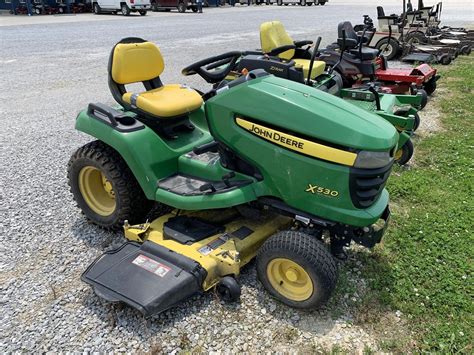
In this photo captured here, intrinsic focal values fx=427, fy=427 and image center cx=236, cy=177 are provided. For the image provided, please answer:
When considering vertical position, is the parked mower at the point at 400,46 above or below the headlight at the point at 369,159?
below

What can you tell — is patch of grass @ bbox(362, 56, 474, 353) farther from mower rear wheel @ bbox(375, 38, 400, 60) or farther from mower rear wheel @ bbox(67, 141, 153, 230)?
mower rear wheel @ bbox(375, 38, 400, 60)

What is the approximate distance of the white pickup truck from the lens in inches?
833

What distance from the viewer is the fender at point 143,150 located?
273cm

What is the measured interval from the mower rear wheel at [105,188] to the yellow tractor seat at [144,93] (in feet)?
1.30

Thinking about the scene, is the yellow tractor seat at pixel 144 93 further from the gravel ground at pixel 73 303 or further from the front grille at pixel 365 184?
the front grille at pixel 365 184

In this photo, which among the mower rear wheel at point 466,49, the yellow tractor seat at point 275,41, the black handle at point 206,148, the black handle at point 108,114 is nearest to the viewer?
the black handle at point 206,148

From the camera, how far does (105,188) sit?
3250mm

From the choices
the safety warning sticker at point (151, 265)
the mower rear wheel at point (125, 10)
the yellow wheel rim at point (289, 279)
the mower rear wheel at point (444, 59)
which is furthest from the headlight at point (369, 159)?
the mower rear wheel at point (125, 10)

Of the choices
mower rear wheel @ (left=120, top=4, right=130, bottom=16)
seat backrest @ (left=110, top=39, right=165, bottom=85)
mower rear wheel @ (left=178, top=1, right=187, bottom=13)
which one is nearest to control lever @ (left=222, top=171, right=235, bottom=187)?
seat backrest @ (left=110, top=39, right=165, bottom=85)

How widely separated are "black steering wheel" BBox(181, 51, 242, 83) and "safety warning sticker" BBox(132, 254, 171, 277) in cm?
145

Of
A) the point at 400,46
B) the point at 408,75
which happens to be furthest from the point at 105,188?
the point at 400,46

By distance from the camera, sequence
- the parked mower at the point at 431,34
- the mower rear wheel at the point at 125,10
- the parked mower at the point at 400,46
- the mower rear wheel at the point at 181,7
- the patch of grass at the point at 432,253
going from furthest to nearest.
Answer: the mower rear wheel at the point at 181,7
the mower rear wheel at the point at 125,10
the parked mower at the point at 431,34
the parked mower at the point at 400,46
the patch of grass at the point at 432,253

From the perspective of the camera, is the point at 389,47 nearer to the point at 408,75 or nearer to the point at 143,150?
the point at 408,75

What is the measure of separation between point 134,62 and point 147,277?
1.65m
